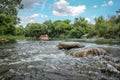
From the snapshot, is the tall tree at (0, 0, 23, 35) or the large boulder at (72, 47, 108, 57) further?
the tall tree at (0, 0, 23, 35)

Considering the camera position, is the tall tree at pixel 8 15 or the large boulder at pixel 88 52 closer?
Answer: the large boulder at pixel 88 52

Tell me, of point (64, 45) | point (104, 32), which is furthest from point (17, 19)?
point (64, 45)

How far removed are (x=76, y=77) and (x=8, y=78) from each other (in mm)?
2108

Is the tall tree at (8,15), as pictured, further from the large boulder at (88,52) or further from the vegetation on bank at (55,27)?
the large boulder at (88,52)

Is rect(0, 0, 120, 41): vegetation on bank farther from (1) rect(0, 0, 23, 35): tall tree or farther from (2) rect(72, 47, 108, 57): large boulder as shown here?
(2) rect(72, 47, 108, 57): large boulder

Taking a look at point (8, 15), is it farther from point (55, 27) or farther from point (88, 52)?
point (55, 27)

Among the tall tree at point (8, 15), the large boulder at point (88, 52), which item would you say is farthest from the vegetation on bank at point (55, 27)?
the large boulder at point (88, 52)

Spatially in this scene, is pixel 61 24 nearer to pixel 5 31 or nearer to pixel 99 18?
pixel 99 18

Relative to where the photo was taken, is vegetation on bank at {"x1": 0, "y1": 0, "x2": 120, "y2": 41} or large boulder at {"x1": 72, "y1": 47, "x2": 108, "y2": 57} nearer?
large boulder at {"x1": 72, "y1": 47, "x2": 108, "y2": 57}

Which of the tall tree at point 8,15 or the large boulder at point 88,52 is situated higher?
the tall tree at point 8,15

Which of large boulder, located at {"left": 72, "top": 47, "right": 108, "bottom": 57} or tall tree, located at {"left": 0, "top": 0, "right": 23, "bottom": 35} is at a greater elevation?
tall tree, located at {"left": 0, "top": 0, "right": 23, "bottom": 35}

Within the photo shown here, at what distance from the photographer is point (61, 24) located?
84250 mm

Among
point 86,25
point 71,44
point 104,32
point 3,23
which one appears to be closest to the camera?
point 71,44

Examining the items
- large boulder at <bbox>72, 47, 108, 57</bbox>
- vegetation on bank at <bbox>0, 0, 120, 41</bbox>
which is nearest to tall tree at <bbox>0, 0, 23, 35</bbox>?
vegetation on bank at <bbox>0, 0, 120, 41</bbox>
